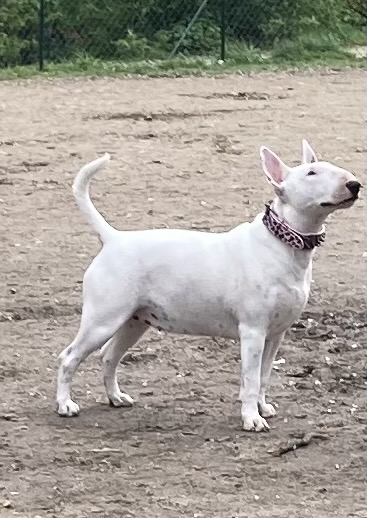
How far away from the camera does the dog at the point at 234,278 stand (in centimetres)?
628

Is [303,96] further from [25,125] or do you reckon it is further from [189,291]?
[189,291]

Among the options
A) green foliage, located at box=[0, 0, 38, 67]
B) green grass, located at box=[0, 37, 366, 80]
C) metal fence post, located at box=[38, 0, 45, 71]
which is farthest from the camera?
green foliage, located at box=[0, 0, 38, 67]

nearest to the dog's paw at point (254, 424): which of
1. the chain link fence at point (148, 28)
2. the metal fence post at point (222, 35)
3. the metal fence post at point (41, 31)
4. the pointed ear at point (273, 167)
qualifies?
the pointed ear at point (273, 167)

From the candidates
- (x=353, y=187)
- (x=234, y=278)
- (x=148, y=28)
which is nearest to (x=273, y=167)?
(x=353, y=187)

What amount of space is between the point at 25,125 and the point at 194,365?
10273 millimetres

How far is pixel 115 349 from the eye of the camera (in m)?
6.70

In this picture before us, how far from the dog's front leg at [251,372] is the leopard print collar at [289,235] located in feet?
1.38

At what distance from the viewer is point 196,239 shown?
257 inches

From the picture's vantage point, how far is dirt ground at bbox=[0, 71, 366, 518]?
18.4 ft

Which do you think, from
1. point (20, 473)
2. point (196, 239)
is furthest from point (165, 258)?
point (20, 473)

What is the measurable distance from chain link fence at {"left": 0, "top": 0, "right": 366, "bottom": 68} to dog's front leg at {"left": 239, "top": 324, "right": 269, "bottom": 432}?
19.3 meters

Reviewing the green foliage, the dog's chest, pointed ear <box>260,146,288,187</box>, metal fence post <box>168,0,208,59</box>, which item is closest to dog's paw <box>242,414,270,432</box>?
the dog's chest

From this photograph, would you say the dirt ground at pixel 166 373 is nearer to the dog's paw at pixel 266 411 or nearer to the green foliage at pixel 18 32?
the dog's paw at pixel 266 411

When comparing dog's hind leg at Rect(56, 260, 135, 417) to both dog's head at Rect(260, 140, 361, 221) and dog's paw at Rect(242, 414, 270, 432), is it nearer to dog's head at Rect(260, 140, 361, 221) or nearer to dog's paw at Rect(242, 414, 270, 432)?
dog's paw at Rect(242, 414, 270, 432)
